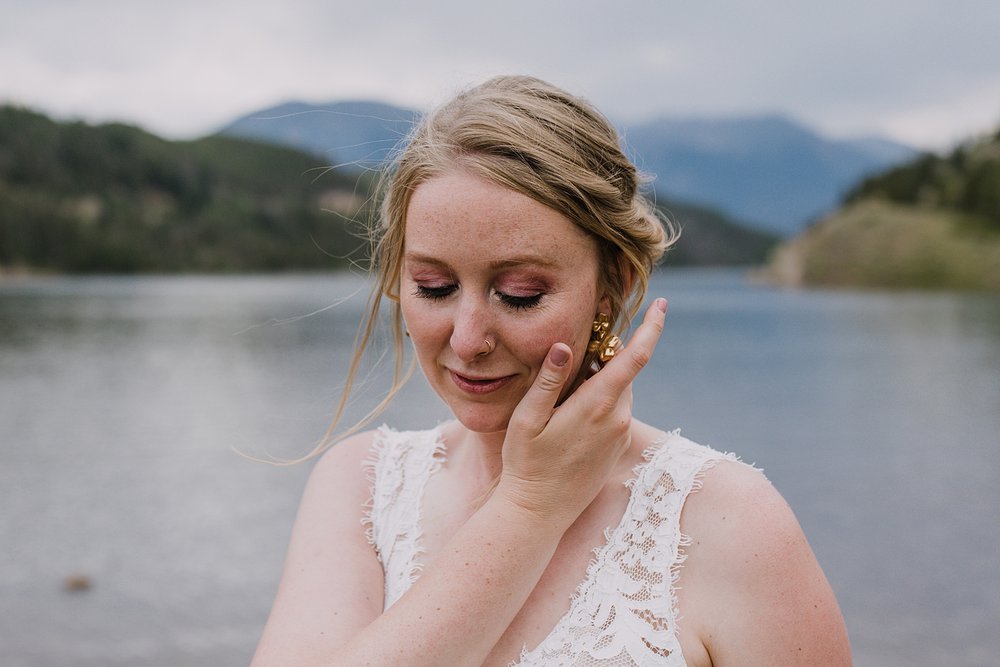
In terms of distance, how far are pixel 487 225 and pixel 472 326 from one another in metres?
0.28

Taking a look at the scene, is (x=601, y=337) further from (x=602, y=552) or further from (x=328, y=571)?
(x=328, y=571)

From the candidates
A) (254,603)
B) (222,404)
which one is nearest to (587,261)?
(254,603)

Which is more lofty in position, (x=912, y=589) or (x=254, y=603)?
(x=912, y=589)

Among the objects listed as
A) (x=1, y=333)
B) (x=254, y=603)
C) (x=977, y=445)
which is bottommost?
(x=1, y=333)

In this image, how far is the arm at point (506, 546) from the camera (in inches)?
85.2

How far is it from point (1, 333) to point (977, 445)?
5132 cm

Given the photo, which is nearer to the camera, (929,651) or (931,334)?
(929,651)

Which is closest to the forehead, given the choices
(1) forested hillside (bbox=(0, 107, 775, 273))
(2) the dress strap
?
(2) the dress strap

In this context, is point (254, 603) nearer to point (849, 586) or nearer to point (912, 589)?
point (849, 586)

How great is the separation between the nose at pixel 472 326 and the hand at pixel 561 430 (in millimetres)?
214

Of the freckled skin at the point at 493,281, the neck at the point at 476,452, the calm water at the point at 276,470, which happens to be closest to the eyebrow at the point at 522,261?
the freckled skin at the point at 493,281

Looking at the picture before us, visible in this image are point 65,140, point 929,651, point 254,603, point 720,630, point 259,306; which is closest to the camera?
point 720,630

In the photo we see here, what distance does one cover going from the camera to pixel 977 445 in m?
22.2

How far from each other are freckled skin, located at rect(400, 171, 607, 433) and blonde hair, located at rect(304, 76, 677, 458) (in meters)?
0.05
